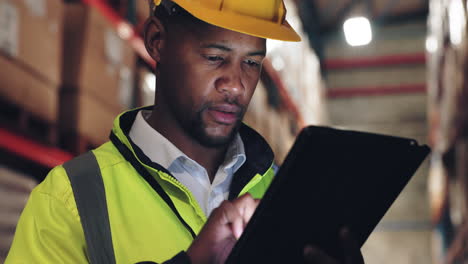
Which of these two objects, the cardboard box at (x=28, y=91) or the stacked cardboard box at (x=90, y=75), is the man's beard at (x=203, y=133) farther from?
the stacked cardboard box at (x=90, y=75)

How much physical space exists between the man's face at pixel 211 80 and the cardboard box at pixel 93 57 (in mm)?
1911

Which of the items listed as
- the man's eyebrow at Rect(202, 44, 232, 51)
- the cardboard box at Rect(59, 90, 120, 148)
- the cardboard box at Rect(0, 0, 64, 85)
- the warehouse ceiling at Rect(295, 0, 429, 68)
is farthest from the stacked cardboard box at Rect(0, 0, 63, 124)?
the warehouse ceiling at Rect(295, 0, 429, 68)

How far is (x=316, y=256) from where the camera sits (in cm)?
103

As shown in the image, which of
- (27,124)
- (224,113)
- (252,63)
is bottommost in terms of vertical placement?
(27,124)

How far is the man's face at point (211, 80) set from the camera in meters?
1.44

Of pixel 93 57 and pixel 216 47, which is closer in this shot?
pixel 216 47

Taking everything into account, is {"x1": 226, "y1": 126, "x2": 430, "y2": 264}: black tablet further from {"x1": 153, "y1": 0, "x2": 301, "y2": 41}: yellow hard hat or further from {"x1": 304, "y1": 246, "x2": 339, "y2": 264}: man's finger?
{"x1": 153, "y1": 0, "x2": 301, "y2": 41}: yellow hard hat

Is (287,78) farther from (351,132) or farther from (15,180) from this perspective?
(351,132)

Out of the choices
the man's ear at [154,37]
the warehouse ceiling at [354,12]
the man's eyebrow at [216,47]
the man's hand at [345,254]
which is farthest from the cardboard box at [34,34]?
the warehouse ceiling at [354,12]

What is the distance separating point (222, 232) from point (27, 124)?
2.08 m

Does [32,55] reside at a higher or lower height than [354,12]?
higher

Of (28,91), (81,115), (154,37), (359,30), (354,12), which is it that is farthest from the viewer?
(354,12)

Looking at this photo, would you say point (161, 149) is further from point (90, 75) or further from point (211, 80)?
point (90, 75)

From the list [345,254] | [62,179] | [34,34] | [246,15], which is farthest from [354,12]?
[345,254]
